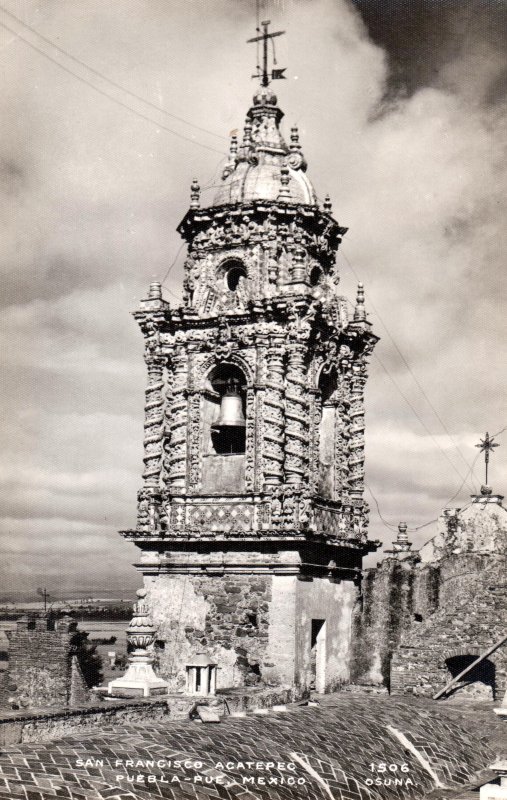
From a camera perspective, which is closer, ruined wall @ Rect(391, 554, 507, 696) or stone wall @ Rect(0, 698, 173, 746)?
stone wall @ Rect(0, 698, 173, 746)

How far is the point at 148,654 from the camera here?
56.8 ft

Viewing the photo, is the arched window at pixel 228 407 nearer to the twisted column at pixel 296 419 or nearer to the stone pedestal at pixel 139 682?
the twisted column at pixel 296 419

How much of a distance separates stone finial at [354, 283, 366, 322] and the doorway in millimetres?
5833

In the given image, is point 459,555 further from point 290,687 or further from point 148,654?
point 148,654

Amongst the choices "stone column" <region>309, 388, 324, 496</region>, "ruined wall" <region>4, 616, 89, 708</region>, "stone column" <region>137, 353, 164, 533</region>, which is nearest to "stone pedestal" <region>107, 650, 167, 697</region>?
"stone column" <region>137, 353, 164, 533</region>

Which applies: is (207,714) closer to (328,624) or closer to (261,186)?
(328,624)

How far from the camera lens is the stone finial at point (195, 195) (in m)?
22.3

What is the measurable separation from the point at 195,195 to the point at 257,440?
4.96 m

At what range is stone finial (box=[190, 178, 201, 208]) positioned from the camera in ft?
73.3

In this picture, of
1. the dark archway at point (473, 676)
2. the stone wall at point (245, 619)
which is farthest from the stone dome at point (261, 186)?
the dark archway at point (473, 676)

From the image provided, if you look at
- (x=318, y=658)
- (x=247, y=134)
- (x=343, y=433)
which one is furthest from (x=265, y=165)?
(x=318, y=658)

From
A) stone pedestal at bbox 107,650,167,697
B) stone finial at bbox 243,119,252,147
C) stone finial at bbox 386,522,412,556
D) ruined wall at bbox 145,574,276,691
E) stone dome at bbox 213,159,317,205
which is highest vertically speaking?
stone finial at bbox 243,119,252,147

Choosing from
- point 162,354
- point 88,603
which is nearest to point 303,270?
point 162,354

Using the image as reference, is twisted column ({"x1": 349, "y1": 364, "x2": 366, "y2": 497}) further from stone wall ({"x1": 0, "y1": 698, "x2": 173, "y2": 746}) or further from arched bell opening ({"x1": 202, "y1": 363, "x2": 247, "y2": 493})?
stone wall ({"x1": 0, "y1": 698, "x2": 173, "y2": 746})
